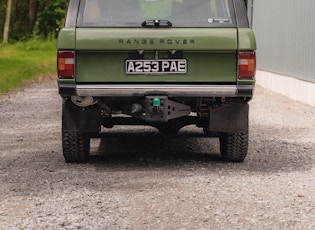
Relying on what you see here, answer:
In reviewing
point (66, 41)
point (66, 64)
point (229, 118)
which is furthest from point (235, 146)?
point (66, 41)

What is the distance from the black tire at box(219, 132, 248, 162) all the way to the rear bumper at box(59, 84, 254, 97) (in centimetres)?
73

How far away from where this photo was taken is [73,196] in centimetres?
724

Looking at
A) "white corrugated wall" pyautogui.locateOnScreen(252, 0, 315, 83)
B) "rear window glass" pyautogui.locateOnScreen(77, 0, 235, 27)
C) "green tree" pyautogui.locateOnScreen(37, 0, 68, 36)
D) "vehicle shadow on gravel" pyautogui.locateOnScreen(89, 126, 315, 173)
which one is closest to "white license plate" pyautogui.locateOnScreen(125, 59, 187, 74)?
"rear window glass" pyautogui.locateOnScreen(77, 0, 235, 27)

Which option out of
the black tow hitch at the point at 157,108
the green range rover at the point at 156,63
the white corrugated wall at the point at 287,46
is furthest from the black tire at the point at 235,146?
the white corrugated wall at the point at 287,46

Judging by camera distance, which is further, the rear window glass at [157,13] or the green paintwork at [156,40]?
the rear window glass at [157,13]

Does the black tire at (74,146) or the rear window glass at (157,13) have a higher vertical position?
the rear window glass at (157,13)

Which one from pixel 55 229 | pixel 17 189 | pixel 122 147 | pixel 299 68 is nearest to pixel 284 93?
pixel 299 68

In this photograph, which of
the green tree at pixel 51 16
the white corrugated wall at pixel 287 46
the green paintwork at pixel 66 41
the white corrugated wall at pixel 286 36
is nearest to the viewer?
the green paintwork at pixel 66 41

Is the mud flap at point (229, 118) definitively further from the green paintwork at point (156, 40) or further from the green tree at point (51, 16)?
the green tree at point (51, 16)

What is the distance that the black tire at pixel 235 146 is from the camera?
909 cm

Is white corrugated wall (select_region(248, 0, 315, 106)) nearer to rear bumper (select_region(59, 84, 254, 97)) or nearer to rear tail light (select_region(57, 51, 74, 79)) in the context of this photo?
rear bumper (select_region(59, 84, 254, 97))

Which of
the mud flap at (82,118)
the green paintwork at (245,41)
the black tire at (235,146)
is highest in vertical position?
the green paintwork at (245,41)

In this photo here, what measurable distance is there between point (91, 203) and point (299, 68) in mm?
12718

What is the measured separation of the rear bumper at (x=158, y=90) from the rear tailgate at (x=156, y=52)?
2.8 inches
